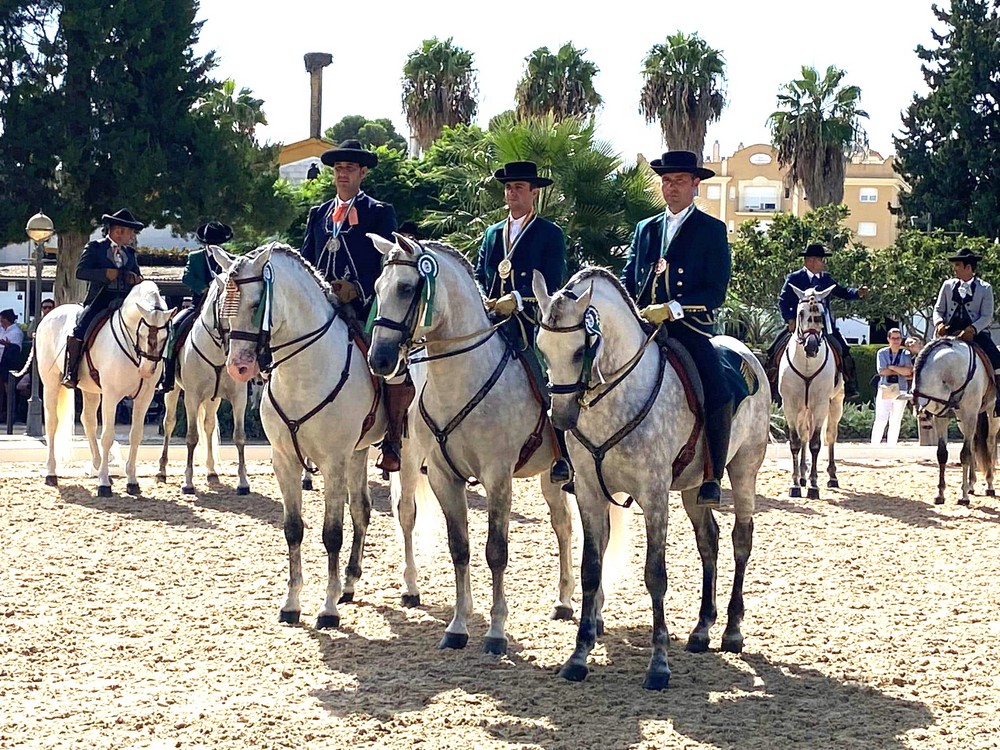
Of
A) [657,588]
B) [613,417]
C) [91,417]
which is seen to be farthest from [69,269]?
[657,588]

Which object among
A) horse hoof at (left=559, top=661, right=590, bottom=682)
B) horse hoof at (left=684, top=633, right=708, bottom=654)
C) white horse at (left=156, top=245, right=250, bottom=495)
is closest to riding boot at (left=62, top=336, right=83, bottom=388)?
white horse at (left=156, top=245, right=250, bottom=495)

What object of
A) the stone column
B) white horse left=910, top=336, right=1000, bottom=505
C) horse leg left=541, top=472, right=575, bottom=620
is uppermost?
the stone column

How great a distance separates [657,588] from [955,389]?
30.7 ft

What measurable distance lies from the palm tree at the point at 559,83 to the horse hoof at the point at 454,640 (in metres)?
31.0

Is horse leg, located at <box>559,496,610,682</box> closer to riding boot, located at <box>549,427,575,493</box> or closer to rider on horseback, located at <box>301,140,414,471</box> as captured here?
riding boot, located at <box>549,427,575,493</box>

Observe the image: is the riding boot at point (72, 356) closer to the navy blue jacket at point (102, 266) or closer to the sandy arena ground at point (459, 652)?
the navy blue jacket at point (102, 266)

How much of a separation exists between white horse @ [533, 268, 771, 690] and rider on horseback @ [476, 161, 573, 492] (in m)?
0.80

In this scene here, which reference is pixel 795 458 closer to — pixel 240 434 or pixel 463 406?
pixel 240 434

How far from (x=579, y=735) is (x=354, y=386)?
3.16 meters

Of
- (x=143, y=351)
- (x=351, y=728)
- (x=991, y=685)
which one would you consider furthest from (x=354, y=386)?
(x=143, y=351)

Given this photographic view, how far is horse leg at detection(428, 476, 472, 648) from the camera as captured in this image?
8.29 m

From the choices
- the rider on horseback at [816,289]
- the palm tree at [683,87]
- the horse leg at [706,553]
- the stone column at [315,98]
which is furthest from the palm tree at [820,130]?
the horse leg at [706,553]

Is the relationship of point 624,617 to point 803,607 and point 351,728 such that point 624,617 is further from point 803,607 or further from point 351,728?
point 351,728

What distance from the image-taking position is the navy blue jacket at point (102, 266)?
14.4m
